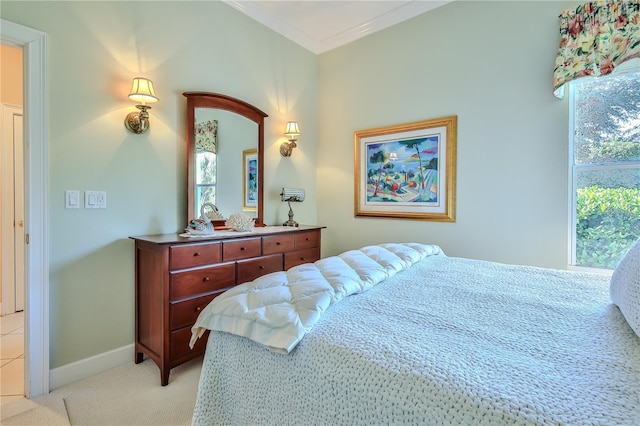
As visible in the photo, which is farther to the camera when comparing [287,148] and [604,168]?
[287,148]

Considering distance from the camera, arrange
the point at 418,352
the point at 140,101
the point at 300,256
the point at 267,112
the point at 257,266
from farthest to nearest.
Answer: the point at 267,112, the point at 300,256, the point at 257,266, the point at 140,101, the point at 418,352

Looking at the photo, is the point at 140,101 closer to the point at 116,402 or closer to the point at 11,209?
the point at 116,402

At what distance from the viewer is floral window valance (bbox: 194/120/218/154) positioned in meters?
2.59

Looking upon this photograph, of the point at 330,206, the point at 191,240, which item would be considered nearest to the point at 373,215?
the point at 330,206

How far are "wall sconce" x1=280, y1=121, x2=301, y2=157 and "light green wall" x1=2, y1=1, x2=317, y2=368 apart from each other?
0.72 meters

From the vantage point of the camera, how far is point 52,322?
6.30 ft

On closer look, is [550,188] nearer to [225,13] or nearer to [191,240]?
[191,240]

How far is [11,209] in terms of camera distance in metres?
3.11

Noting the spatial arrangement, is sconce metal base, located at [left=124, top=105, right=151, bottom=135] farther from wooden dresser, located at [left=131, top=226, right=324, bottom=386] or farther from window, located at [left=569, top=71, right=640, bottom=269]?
window, located at [left=569, top=71, right=640, bottom=269]

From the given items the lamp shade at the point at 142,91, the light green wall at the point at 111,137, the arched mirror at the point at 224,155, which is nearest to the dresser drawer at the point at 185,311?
the light green wall at the point at 111,137

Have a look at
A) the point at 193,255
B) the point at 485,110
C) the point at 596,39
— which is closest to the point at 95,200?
the point at 193,255

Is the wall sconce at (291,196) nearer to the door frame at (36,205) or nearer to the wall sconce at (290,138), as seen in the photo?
the wall sconce at (290,138)

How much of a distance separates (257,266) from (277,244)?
296mm

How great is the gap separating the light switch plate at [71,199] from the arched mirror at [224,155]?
0.73m
